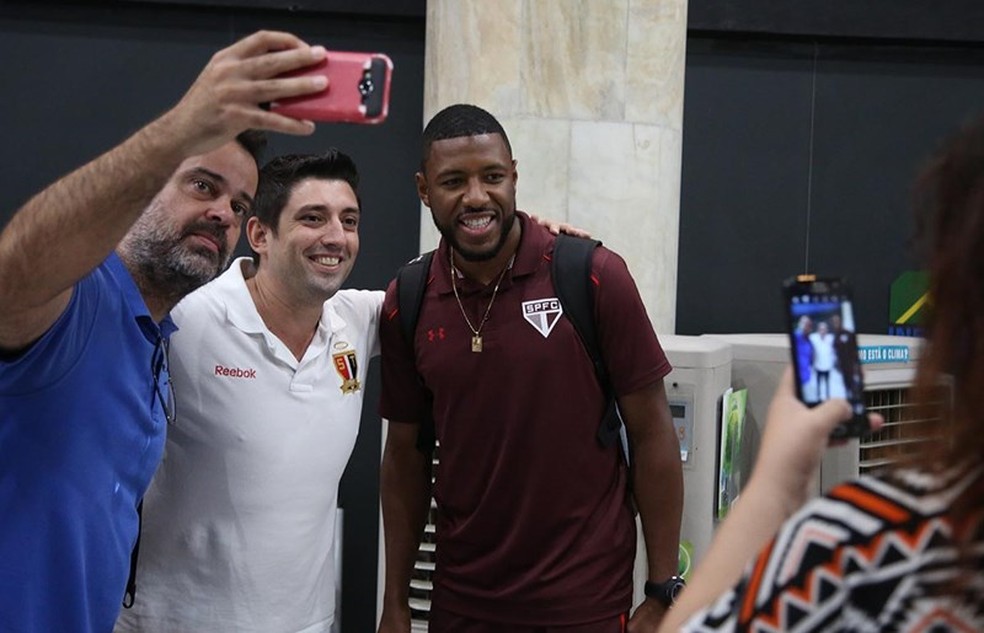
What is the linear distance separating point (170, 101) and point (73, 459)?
3512 millimetres

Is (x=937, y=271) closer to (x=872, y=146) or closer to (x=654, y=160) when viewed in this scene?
(x=654, y=160)

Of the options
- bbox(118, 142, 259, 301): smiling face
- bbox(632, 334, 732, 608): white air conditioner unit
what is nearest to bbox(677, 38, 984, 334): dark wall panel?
bbox(632, 334, 732, 608): white air conditioner unit

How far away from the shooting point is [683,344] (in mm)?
3609

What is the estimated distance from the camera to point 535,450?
2.72 metres

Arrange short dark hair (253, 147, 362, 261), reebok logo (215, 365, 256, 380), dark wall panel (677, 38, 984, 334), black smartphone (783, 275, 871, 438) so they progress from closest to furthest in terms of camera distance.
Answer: black smartphone (783, 275, 871, 438), reebok logo (215, 365, 256, 380), short dark hair (253, 147, 362, 261), dark wall panel (677, 38, 984, 334)

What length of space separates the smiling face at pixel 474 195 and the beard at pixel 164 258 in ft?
2.32

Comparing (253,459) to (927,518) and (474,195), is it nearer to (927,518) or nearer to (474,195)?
(474,195)

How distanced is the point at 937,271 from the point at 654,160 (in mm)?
3309

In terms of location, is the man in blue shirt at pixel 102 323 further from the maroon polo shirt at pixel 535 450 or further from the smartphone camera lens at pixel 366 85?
the maroon polo shirt at pixel 535 450

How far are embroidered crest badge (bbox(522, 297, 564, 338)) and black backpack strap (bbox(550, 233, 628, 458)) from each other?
0.02m

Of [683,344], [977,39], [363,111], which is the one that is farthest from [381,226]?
[363,111]

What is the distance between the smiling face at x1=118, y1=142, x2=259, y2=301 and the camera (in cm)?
231

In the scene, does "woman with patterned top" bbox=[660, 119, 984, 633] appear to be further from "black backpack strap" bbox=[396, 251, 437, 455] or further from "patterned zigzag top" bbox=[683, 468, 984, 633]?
"black backpack strap" bbox=[396, 251, 437, 455]

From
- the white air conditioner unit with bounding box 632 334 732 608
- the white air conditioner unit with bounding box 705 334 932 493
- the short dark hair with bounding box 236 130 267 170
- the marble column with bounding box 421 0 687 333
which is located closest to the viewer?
the short dark hair with bounding box 236 130 267 170
